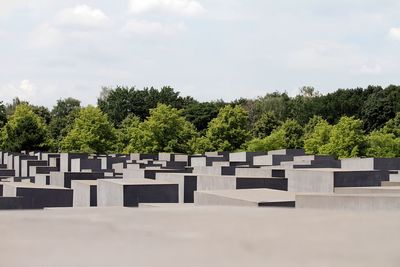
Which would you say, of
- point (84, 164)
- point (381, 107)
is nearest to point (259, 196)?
point (84, 164)

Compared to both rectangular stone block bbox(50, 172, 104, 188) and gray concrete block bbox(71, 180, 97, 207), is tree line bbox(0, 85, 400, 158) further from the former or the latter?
gray concrete block bbox(71, 180, 97, 207)

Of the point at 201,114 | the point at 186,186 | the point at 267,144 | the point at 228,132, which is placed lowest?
the point at 186,186

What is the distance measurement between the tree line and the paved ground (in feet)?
97.9

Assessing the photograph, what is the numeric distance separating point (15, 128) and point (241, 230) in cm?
4890

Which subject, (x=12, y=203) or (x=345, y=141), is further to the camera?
(x=345, y=141)

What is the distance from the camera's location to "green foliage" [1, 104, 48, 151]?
167ft

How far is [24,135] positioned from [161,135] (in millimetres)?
13588

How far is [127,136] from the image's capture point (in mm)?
49688

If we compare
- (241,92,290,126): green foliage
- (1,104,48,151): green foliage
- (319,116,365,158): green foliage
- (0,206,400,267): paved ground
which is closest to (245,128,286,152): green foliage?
(319,116,365,158): green foliage

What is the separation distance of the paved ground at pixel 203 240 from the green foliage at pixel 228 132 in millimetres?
37052

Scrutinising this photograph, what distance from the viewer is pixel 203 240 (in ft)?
15.4

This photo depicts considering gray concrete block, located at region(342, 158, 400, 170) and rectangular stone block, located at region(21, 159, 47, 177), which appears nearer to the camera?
gray concrete block, located at region(342, 158, 400, 170)

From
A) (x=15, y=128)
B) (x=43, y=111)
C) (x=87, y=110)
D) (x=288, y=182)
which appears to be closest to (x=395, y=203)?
(x=288, y=182)

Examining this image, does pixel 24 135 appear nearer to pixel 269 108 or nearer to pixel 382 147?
pixel 382 147
